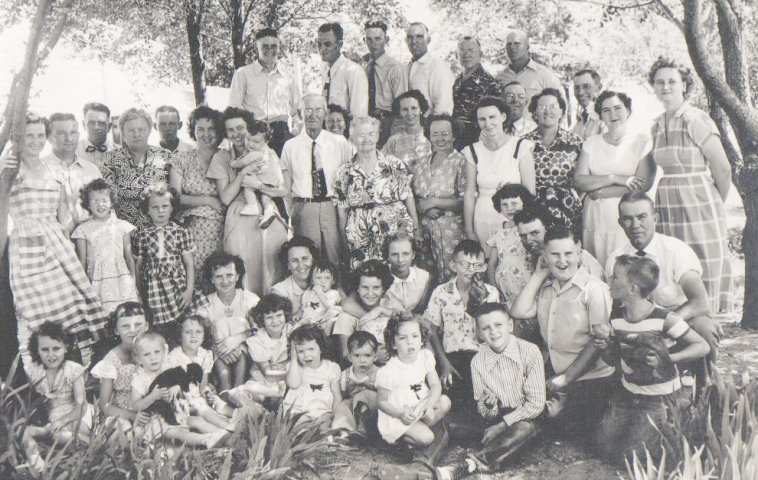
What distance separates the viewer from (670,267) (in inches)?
178

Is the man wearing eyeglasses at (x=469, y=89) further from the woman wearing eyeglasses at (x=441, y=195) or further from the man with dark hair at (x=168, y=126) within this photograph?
the man with dark hair at (x=168, y=126)

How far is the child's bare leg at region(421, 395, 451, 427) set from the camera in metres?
4.54

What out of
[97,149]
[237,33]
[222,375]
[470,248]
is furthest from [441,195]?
[237,33]

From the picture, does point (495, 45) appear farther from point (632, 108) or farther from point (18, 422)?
point (18, 422)

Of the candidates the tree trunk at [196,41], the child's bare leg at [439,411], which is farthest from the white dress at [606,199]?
the tree trunk at [196,41]

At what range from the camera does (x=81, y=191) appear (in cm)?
521

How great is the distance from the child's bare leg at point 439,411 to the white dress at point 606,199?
152cm

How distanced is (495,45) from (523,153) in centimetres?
1131

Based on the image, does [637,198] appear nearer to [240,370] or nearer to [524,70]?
[524,70]

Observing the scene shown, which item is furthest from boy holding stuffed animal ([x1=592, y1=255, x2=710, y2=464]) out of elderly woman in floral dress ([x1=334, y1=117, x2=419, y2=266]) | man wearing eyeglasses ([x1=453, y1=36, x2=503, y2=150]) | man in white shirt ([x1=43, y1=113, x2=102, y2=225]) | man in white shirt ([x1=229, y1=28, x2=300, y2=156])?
man in white shirt ([x1=43, y1=113, x2=102, y2=225])

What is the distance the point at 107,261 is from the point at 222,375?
44.0 inches

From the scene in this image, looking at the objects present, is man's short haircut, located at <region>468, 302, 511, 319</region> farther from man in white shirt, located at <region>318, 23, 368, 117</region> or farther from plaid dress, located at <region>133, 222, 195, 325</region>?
man in white shirt, located at <region>318, 23, 368, 117</region>

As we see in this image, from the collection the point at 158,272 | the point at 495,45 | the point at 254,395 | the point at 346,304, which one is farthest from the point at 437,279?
the point at 495,45

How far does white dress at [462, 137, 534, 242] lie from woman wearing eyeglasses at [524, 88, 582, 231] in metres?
0.14
